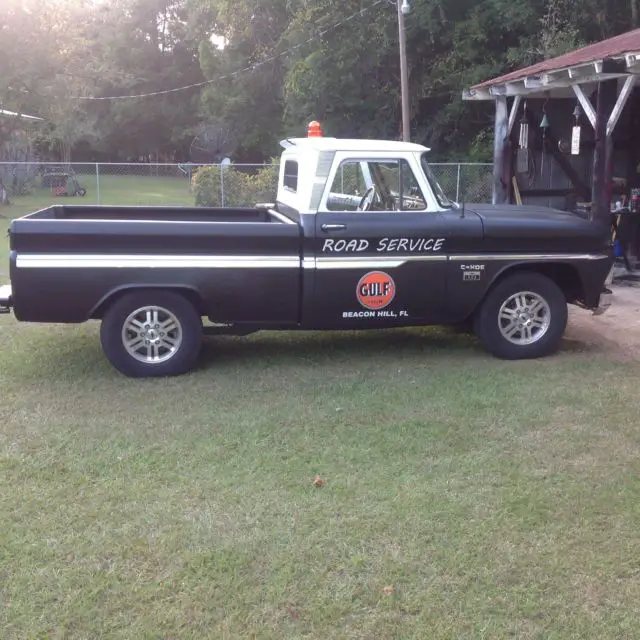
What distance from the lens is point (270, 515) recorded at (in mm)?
4230

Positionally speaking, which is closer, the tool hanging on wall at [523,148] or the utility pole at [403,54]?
the tool hanging on wall at [523,148]

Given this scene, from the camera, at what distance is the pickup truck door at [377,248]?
21.9 feet

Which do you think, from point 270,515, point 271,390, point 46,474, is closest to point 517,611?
point 270,515

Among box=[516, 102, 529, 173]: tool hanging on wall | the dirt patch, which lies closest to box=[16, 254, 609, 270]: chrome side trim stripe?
the dirt patch

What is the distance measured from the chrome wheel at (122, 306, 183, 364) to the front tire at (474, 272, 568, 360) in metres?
2.70

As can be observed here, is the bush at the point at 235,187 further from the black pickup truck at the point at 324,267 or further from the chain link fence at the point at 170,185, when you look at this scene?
the black pickup truck at the point at 324,267

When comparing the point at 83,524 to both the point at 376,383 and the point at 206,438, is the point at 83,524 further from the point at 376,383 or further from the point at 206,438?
the point at 376,383

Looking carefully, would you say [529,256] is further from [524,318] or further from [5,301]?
[5,301]

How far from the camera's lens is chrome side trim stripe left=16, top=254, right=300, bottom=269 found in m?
6.24

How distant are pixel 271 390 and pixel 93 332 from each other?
2708mm

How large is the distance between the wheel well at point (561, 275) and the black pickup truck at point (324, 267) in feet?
0.05

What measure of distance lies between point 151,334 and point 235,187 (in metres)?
14.2

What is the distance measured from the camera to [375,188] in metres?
6.92

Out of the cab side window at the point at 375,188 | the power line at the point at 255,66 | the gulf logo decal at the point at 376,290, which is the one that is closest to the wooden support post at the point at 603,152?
the cab side window at the point at 375,188
